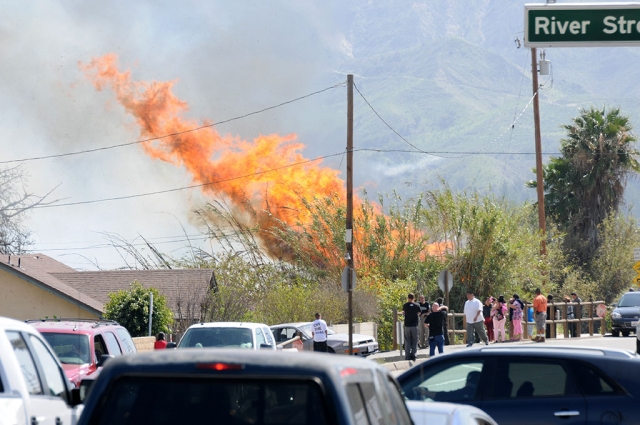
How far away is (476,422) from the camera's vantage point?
7.02 metres

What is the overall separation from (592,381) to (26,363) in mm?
5043

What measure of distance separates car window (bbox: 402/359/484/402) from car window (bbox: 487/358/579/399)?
201 mm

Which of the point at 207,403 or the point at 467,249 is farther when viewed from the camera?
the point at 467,249

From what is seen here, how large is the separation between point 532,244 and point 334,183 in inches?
405

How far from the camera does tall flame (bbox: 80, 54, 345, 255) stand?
47.0m

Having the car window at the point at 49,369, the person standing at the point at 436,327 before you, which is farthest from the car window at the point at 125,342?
the person standing at the point at 436,327

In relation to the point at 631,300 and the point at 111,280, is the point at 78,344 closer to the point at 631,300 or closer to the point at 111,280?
the point at 631,300

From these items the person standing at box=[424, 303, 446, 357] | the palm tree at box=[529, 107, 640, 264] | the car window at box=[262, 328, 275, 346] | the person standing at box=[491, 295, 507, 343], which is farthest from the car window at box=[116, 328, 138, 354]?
the palm tree at box=[529, 107, 640, 264]

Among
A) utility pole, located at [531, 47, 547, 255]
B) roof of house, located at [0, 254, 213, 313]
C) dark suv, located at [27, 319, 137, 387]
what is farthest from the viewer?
utility pole, located at [531, 47, 547, 255]

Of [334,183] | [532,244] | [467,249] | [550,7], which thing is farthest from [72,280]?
[550,7]

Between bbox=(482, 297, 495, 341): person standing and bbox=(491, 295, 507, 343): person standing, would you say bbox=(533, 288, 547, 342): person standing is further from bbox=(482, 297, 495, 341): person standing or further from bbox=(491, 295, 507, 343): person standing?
bbox=(482, 297, 495, 341): person standing

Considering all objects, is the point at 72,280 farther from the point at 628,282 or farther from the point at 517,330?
the point at 628,282

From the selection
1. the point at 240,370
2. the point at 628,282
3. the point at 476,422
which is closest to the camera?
the point at 240,370

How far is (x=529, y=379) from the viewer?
9.15 metres
